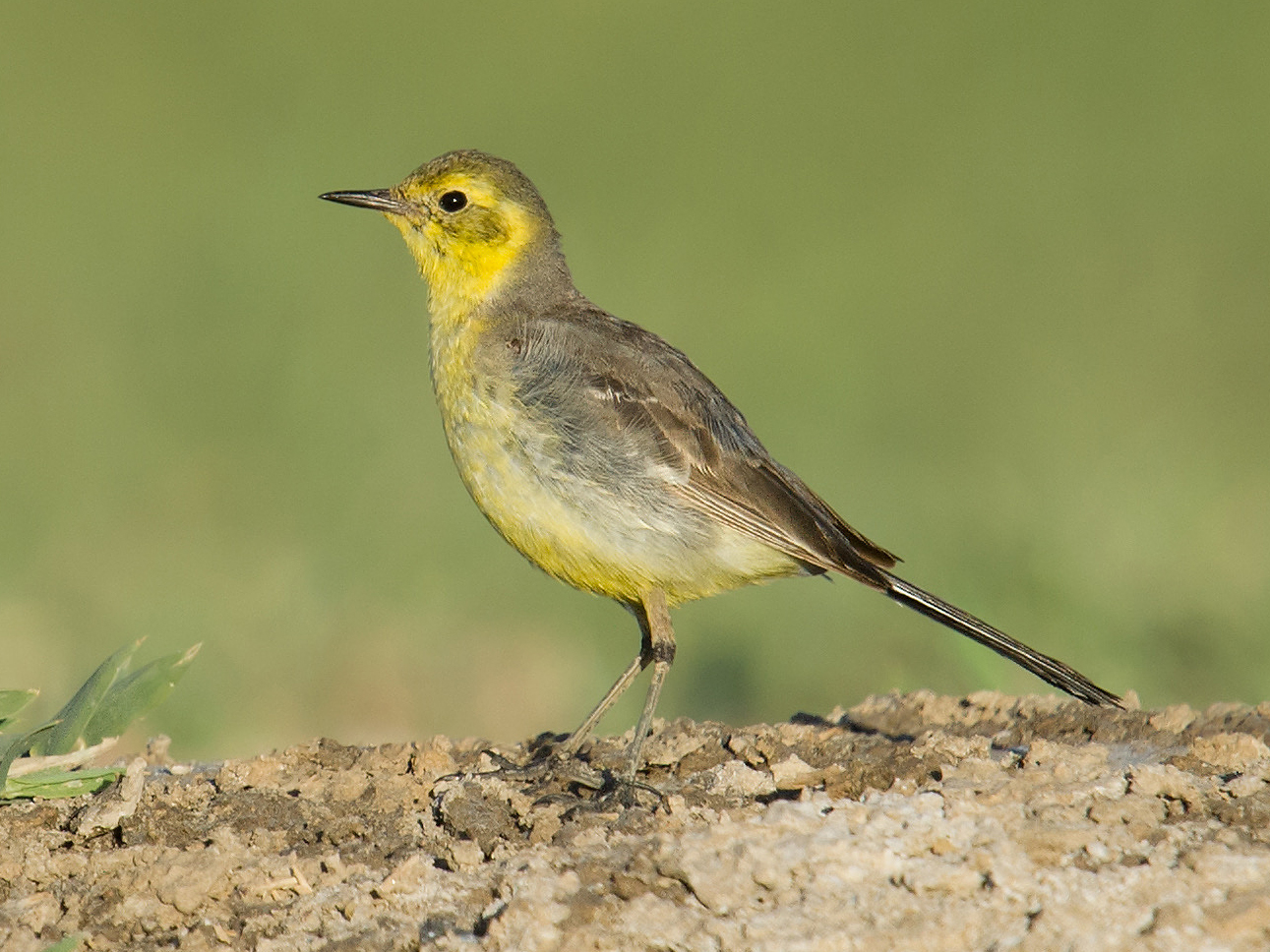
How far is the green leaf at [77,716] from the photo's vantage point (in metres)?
5.10

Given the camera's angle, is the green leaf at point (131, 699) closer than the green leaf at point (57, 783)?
No

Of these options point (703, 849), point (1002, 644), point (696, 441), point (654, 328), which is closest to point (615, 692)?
point (696, 441)

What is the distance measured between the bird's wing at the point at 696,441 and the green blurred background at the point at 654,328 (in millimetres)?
1274

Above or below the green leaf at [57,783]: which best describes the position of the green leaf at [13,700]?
above

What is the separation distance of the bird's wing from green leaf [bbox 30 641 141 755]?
1989 millimetres

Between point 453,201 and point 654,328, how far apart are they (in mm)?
5318

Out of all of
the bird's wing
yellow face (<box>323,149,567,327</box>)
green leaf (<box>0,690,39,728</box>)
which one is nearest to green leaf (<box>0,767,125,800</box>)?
green leaf (<box>0,690,39,728</box>)

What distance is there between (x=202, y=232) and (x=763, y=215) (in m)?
4.98

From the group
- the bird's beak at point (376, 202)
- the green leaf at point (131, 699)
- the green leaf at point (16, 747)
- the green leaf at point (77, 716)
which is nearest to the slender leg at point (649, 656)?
the green leaf at point (131, 699)

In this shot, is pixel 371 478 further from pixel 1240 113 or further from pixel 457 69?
pixel 1240 113

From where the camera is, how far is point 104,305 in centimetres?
1302

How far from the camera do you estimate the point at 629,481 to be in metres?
6.30

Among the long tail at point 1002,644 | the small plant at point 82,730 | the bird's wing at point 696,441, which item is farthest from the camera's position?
the bird's wing at point 696,441

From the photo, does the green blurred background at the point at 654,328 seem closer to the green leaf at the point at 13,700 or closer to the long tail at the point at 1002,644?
the long tail at the point at 1002,644
